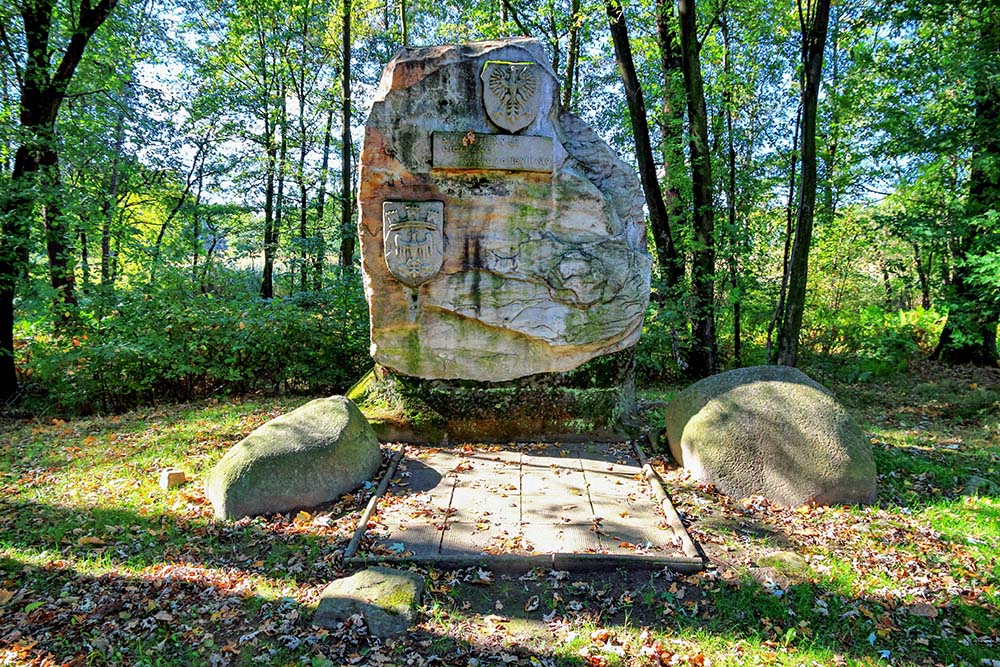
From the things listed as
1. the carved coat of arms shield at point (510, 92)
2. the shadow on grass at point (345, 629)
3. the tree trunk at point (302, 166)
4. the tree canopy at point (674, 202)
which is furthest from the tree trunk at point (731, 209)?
the tree trunk at point (302, 166)

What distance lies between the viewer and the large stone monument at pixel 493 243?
5.72 metres

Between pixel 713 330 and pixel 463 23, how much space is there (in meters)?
11.1

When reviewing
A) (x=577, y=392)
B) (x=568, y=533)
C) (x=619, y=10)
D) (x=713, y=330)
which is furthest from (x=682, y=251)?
(x=568, y=533)

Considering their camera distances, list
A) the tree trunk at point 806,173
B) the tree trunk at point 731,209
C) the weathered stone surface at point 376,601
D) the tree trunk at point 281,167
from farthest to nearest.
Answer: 1. the tree trunk at point 281,167
2. the tree trunk at point 731,209
3. the tree trunk at point 806,173
4. the weathered stone surface at point 376,601

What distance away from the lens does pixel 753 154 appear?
1209 cm

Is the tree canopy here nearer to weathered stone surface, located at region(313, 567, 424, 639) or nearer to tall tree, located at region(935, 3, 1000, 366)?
tall tree, located at region(935, 3, 1000, 366)

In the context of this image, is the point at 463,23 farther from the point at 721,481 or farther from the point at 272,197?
the point at 721,481

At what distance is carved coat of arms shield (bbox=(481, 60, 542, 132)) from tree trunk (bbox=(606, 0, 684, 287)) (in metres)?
4.35

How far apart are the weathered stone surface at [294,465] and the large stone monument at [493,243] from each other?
104cm

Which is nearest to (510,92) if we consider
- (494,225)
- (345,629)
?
(494,225)

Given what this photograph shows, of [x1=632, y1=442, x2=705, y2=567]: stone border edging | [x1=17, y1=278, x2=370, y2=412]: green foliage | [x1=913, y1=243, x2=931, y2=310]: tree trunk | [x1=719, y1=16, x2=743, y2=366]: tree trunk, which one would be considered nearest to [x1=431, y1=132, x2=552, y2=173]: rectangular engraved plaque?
[x1=632, y1=442, x2=705, y2=567]: stone border edging

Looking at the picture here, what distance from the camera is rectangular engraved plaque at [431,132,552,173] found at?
18.7ft

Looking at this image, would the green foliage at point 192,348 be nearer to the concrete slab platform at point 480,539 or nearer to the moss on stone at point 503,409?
the moss on stone at point 503,409

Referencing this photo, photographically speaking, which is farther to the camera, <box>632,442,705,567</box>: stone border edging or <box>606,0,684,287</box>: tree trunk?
<box>606,0,684,287</box>: tree trunk
